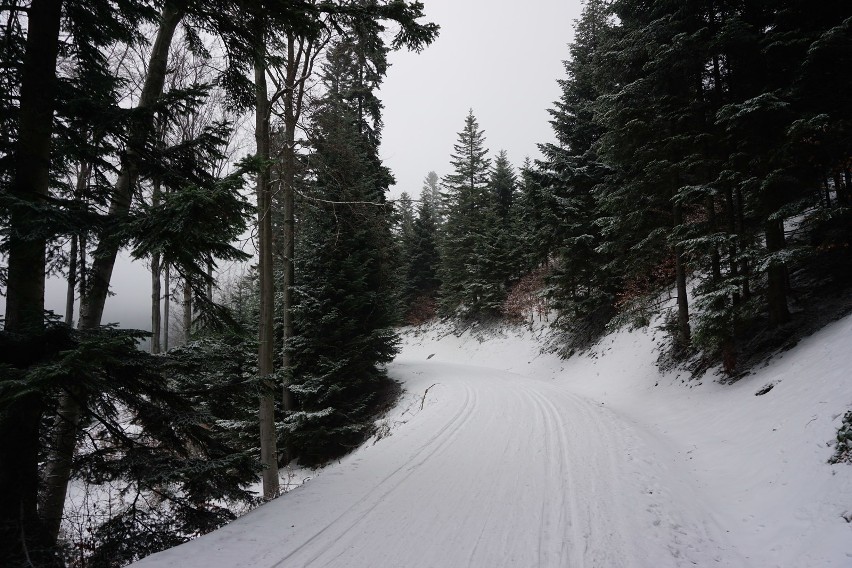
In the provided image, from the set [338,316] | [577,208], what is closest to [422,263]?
[577,208]

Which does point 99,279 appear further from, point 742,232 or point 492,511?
point 742,232

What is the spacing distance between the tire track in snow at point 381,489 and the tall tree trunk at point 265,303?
2.74 m

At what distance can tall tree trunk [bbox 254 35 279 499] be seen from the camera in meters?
7.29

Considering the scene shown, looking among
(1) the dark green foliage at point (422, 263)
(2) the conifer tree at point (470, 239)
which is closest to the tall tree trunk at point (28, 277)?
(2) the conifer tree at point (470, 239)

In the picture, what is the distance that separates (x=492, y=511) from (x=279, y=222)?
1290 centimetres

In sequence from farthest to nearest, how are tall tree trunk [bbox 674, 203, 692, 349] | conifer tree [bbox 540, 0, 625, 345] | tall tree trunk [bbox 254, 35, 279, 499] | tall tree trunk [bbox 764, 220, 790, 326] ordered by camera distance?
1. conifer tree [bbox 540, 0, 625, 345]
2. tall tree trunk [bbox 674, 203, 692, 349]
3. tall tree trunk [bbox 764, 220, 790, 326]
4. tall tree trunk [bbox 254, 35, 279, 499]

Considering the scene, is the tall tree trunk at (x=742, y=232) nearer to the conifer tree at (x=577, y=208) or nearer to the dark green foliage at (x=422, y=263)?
the conifer tree at (x=577, y=208)

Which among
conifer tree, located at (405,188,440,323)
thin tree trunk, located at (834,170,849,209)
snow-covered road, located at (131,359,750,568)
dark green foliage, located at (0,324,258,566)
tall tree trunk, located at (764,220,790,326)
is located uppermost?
conifer tree, located at (405,188,440,323)

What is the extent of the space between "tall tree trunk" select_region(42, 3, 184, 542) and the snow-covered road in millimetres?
1461

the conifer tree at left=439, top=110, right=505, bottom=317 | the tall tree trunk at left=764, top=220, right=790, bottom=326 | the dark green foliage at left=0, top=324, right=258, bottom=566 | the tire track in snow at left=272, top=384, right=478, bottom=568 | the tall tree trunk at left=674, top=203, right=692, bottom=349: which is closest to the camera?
the dark green foliage at left=0, top=324, right=258, bottom=566

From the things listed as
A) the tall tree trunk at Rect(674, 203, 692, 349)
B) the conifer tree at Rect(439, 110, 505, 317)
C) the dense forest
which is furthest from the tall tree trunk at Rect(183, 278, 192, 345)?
the conifer tree at Rect(439, 110, 505, 317)

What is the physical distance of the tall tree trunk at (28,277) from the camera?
2.92 m

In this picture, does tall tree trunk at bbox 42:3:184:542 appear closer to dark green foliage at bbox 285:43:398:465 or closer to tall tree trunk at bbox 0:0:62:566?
tall tree trunk at bbox 0:0:62:566

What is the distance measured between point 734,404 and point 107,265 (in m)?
11.1
